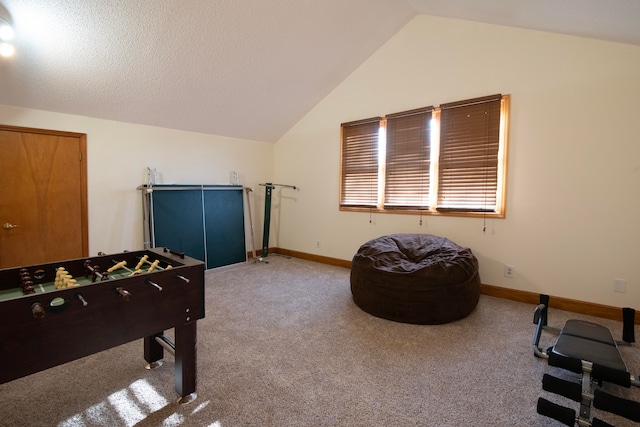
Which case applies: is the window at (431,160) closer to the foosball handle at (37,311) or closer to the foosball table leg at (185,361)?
the foosball table leg at (185,361)

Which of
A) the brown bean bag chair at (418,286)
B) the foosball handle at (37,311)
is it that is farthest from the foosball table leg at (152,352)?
the brown bean bag chair at (418,286)

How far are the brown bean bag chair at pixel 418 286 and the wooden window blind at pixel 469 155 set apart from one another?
71cm

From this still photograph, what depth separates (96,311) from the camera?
133 centimetres

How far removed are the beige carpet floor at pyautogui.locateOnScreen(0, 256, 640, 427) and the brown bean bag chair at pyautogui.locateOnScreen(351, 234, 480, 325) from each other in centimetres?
10

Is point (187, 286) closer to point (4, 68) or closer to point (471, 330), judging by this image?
point (471, 330)

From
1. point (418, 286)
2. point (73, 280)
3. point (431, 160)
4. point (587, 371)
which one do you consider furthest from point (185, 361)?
point (431, 160)

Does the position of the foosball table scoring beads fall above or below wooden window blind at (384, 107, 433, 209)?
below

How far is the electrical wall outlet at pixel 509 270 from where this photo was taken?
3250mm

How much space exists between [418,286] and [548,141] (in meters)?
2.01

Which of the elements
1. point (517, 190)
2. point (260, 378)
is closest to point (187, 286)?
point (260, 378)

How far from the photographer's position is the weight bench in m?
1.26

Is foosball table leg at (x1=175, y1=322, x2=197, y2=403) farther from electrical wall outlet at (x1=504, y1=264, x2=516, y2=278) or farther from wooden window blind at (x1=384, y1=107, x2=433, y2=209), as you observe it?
electrical wall outlet at (x1=504, y1=264, x2=516, y2=278)

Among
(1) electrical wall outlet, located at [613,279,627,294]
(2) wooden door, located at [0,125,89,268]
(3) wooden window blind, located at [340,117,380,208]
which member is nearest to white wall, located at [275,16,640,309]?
(1) electrical wall outlet, located at [613,279,627,294]

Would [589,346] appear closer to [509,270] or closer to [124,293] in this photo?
[509,270]
